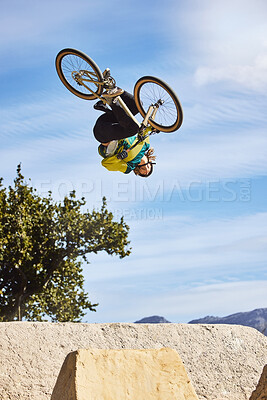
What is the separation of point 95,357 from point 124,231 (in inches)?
499

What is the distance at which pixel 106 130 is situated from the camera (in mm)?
7527

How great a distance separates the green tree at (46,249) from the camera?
17.7 metres

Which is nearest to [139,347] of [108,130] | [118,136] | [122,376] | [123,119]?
[122,376]

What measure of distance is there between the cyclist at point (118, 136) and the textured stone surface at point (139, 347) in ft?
11.8

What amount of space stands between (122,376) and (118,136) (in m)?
3.51

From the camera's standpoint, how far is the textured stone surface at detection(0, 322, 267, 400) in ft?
28.5

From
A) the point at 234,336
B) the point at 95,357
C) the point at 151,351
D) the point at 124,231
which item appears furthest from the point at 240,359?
the point at 124,231

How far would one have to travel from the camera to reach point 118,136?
7.56 m

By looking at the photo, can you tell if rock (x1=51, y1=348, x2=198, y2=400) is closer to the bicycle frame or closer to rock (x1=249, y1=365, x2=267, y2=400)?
rock (x1=249, y1=365, x2=267, y2=400)

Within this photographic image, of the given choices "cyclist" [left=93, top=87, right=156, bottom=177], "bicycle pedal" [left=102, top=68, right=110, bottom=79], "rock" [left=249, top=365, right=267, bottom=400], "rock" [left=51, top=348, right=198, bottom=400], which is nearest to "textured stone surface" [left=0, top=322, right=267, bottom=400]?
"rock" [left=51, top=348, right=198, bottom=400]

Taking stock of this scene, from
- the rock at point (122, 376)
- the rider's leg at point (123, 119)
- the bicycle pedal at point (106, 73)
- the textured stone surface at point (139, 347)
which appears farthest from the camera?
the textured stone surface at point (139, 347)

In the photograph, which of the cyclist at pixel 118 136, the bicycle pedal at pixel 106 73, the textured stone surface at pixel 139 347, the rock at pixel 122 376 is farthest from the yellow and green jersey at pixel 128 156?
the textured stone surface at pixel 139 347

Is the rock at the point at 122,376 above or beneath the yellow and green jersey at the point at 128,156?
beneath

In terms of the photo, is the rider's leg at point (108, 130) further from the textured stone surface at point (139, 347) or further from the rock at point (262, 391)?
the textured stone surface at point (139, 347)
